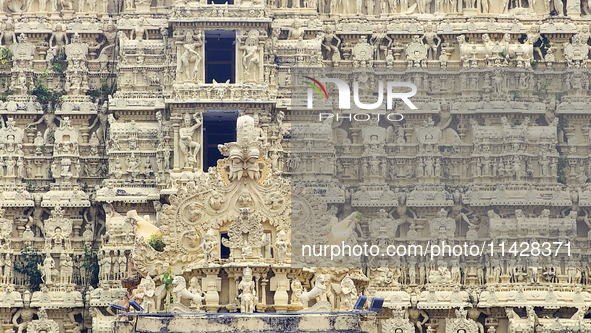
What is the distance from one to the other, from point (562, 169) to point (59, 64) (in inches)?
787

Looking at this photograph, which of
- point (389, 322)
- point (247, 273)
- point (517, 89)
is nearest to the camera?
point (247, 273)

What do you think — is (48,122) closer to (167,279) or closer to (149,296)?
(167,279)

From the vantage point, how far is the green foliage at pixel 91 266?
72.6 metres

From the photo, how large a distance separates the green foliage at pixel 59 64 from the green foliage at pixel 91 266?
7.73 m

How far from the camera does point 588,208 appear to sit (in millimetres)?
73562

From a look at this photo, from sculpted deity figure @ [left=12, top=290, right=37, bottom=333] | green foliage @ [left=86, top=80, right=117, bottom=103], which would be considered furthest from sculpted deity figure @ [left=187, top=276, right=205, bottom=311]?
green foliage @ [left=86, top=80, right=117, bottom=103]

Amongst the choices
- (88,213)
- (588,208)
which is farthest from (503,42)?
(88,213)

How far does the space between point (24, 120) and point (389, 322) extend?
16.4m

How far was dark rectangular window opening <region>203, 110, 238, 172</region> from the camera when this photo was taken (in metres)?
73.4

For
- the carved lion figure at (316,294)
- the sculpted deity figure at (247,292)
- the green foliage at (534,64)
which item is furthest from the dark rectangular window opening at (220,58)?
the carved lion figure at (316,294)

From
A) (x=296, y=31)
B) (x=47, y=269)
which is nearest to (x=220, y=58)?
(x=296, y=31)

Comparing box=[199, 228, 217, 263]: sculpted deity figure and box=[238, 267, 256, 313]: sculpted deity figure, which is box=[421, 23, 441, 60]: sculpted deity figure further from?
box=[238, 267, 256, 313]: sculpted deity figure

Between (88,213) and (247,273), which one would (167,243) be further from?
(88,213)

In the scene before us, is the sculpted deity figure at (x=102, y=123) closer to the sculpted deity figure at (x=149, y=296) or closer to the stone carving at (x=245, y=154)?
the stone carving at (x=245, y=154)
